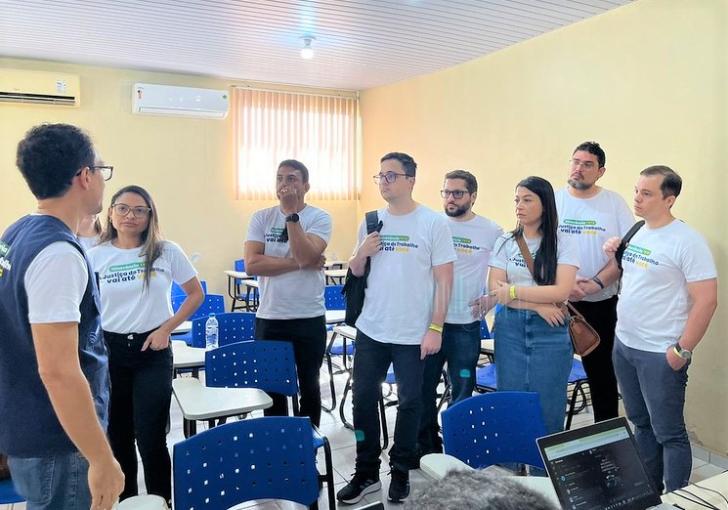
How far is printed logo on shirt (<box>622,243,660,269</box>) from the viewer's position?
7.78 feet

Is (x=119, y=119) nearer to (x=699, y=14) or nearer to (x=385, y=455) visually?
(x=385, y=455)

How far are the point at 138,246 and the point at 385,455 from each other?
1.89 meters

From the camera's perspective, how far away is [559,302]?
2322 millimetres

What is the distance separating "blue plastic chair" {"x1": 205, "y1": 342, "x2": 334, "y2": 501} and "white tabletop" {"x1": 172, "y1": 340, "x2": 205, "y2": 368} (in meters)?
0.32

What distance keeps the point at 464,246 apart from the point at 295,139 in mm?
4095

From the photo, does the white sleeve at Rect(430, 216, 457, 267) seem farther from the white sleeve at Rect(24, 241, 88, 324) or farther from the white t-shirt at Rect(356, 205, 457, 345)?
the white sleeve at Rect(24, 241, 88, 324)

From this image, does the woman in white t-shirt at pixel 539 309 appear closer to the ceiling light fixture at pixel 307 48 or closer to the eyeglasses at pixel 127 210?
the eyeglasses at pixel 127 210

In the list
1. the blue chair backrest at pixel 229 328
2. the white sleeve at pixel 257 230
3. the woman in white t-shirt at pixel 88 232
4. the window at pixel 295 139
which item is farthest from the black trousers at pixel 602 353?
the window at pixel 295 139

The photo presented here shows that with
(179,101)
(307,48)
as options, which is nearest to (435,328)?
(307,48)

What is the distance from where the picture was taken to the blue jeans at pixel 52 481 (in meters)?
1.31

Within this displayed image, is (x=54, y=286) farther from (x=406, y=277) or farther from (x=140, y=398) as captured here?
(x=406, y=277)

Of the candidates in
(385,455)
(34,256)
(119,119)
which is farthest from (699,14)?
(119,119)

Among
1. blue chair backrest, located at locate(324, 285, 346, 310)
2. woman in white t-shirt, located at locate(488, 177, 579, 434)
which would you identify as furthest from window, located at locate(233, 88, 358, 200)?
woman in white t-shirt, located at locate(488, 177, 579, 434)

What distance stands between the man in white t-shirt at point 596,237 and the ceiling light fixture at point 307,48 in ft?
8.12
